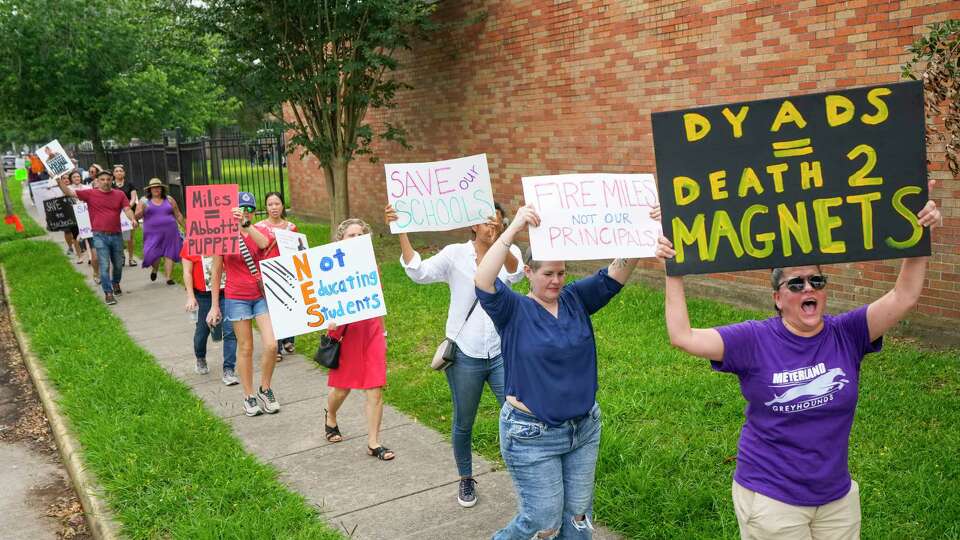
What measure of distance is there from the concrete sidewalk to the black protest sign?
28.2 ft

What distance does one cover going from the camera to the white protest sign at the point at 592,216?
366cm

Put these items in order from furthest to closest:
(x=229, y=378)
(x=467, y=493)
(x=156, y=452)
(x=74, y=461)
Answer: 1. (x=229, y=378)
2. (x=74, y=461)
3. (x=156, y=452)
4. (x=467, y=493)

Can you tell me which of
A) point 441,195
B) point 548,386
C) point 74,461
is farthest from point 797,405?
point 74,461

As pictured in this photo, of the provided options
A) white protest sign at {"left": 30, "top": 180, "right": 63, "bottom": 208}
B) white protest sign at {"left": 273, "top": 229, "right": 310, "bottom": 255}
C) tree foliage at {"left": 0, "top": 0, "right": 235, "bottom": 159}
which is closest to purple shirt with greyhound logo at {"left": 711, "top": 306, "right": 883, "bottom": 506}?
white protest sign at {"left": 273, "top": 229, "right": 310, "bottom": 255}

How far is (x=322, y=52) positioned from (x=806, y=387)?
11.7 metres

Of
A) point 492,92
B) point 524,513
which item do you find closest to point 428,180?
point 524,513

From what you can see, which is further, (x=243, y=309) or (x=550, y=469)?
(x=243, y=309)

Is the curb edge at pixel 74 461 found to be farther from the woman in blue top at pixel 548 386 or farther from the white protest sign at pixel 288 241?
the woman in blue top at pixel 548 386

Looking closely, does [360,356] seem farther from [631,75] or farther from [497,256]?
[631,75]

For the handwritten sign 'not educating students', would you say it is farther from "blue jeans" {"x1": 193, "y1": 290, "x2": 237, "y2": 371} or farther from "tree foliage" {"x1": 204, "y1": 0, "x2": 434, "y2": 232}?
"tree foliage" {"x1": 204, "y1": 0, "x2": 434, "y2": 232}

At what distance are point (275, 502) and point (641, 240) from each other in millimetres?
Result: 2892

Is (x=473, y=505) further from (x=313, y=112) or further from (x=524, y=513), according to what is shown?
(x=313, y=112)

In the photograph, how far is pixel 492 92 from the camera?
12953 millimetres

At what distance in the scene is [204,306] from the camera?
833 cm
